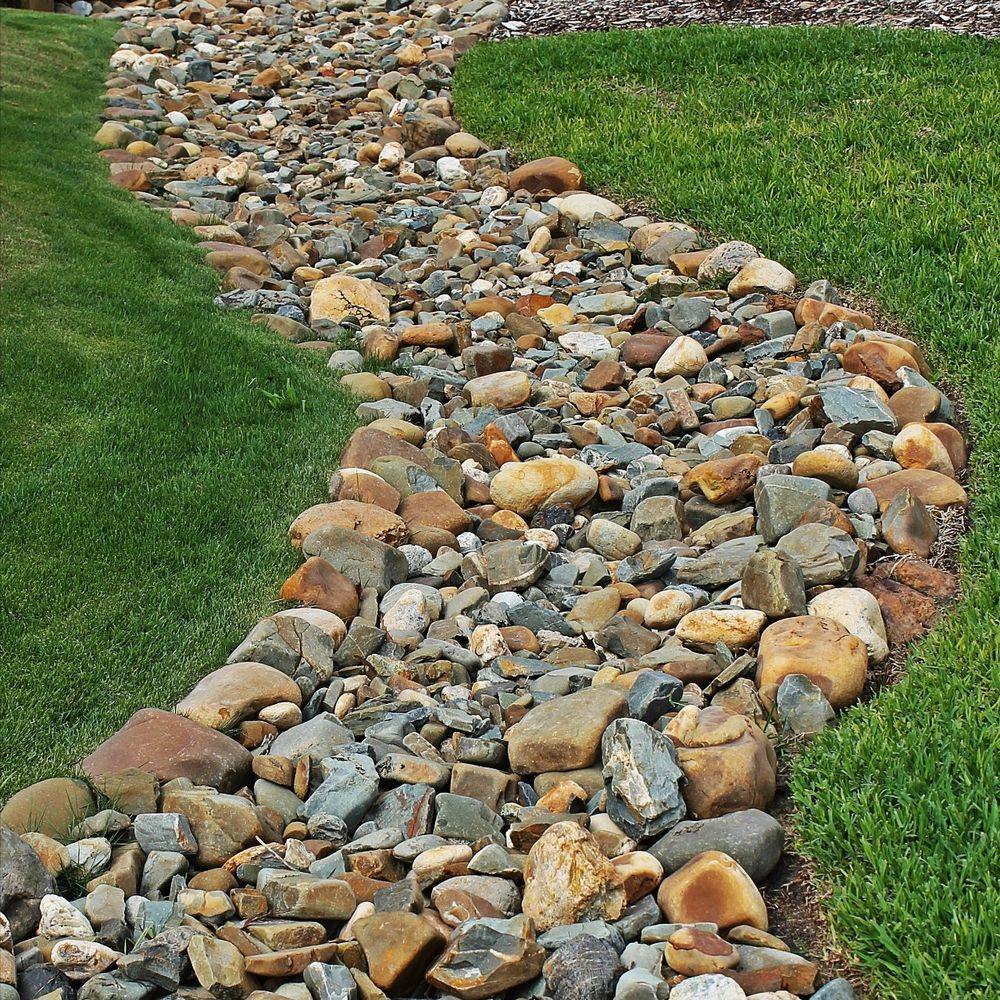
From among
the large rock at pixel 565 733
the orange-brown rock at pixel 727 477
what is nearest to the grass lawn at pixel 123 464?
the large rock at pixel 565 733

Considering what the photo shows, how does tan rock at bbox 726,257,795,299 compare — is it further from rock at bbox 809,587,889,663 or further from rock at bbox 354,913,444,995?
rock at bbox 354,913,444,995

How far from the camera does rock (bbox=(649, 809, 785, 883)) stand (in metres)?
2.66

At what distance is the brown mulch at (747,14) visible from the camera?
825cm

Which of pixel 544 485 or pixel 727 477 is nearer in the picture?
pixel 727 477

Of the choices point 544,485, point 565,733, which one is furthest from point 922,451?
point 565,733

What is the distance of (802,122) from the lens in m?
6.72

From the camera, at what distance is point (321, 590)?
381 cm

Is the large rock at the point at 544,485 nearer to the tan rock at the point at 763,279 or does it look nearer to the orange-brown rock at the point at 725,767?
the orange-brown rock at the point at 725,767

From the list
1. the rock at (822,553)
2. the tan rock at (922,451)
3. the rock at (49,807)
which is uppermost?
the tan rock at (922,451)

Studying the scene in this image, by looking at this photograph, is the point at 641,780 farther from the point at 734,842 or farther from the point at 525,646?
the point at 525,646

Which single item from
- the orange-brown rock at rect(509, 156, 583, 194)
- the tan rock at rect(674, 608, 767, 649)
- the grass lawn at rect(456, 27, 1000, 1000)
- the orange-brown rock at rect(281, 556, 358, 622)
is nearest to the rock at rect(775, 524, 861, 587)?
the tan rock at rect(674, 608, 767, 649)

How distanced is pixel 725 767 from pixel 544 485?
171 cm

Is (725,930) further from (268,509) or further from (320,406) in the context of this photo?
(320,406)

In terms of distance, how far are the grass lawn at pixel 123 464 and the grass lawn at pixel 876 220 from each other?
6.45ft
